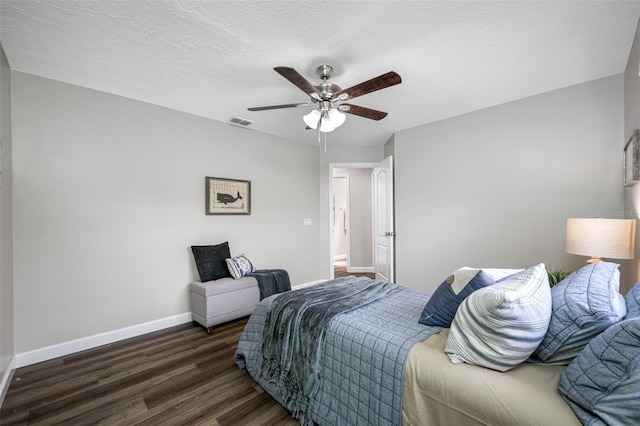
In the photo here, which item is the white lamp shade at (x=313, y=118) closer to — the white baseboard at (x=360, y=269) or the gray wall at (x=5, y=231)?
the gray wall at (x=5, y=231)

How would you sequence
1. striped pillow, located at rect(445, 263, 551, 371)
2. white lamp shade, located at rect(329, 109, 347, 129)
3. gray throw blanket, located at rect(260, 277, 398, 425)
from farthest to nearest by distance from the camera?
white lamp shade, located at rect(329, 109, 347, 129), gray throw blanket, located at rect(260, 277, 398, 425), striped pillow, located at rect(445, 263, 551, 371)

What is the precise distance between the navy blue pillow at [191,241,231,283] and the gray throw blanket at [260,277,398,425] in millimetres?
1531

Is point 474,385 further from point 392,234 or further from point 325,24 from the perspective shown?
point 392,234

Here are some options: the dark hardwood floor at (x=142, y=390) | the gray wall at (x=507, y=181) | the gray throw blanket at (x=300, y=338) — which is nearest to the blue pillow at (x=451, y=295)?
the gray throw blanket at (x=300, y=338)

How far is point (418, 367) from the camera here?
1.22 m

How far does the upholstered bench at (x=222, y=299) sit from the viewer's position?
295 cm

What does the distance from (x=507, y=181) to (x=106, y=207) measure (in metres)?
4.38

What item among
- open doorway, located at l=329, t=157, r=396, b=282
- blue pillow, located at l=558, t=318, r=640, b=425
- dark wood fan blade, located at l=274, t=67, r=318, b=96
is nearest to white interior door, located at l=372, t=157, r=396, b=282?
open doorway, located at l=329, t=157, r=396, b=282

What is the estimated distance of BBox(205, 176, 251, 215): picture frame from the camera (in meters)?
3.50

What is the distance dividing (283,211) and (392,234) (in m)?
1.76

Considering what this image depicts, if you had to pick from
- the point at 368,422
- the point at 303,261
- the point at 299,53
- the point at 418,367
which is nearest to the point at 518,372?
the point at 418,367

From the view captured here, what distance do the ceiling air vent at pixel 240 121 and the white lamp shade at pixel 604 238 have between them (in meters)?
3.56

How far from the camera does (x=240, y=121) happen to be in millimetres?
3576

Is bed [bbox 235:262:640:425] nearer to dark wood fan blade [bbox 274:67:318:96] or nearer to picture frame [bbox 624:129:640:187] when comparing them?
dark wood fan blade [bbox 274:67:318:96]
